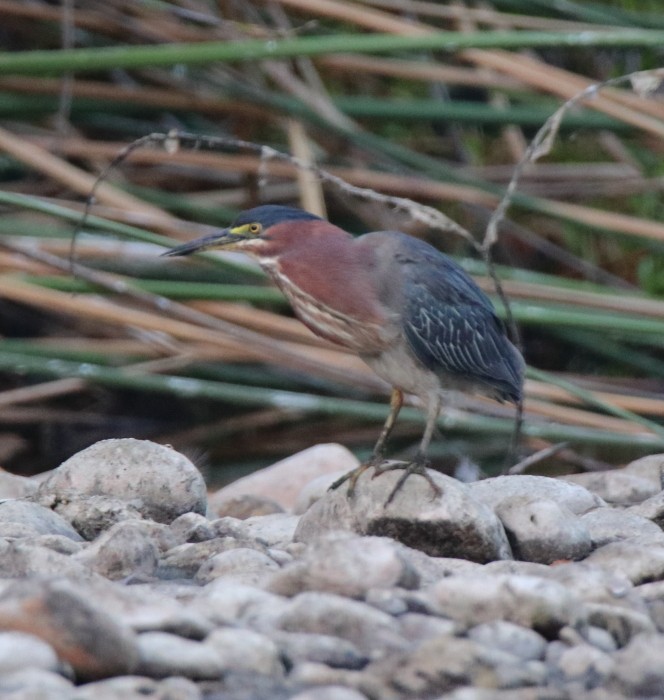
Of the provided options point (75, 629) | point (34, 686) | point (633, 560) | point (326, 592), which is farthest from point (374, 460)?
point (34, 686)

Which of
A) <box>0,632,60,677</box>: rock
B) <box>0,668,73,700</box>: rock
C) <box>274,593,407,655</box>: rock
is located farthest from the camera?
<box>274,593,407,655</box>: rock

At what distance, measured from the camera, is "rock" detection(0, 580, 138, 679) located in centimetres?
211

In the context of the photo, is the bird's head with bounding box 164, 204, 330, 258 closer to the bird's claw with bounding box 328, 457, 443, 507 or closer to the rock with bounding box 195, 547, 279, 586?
the bird's claw with bounding box 328, 457, 443, 507

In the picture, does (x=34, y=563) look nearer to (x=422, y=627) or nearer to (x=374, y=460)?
(x=422, y=627)

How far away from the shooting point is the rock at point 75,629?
82.9 inches

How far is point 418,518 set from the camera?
3.12m

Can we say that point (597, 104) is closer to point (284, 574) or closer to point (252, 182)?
point (252, 182)

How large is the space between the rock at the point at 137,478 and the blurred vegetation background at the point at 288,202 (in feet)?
2.56

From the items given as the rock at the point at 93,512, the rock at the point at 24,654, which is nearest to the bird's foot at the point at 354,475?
the rock at the point at 93,512

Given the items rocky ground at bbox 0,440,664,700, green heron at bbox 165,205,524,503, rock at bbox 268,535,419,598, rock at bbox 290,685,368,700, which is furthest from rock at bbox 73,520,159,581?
rock at bbox 290,685,368,700

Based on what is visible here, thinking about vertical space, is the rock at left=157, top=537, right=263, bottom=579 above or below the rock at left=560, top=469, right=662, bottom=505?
above

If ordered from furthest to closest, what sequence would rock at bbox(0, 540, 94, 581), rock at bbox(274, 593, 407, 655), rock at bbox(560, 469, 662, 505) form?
rock at bbox(560, 469, 662, 505)
rock at bbox(0, 540, 94, 581)
rock at bbox(274, 593, 407, 655)

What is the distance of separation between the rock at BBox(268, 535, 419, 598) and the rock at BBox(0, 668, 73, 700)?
561 mm

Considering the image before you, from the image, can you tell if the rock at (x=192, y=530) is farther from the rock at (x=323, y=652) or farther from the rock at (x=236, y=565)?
the rock at (x=323, y=652)
